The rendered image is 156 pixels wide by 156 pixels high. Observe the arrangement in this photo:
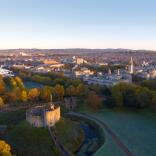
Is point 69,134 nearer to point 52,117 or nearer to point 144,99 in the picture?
point 52,117

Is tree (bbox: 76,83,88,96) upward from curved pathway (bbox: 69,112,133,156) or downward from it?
upward

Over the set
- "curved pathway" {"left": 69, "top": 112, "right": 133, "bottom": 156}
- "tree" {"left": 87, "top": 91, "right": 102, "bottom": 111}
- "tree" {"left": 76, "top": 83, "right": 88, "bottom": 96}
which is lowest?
"curved pathway" {"left": 69, "top": 112, "right": 133, "bottom": 156}

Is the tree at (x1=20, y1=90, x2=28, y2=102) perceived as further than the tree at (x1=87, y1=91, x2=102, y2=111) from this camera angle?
Yes

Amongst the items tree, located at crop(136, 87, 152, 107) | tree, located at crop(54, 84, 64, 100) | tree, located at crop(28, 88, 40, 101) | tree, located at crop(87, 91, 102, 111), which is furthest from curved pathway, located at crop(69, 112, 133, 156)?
tree, located at crop(28, 88, 40, 101)

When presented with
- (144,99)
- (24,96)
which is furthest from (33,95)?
(144,99)

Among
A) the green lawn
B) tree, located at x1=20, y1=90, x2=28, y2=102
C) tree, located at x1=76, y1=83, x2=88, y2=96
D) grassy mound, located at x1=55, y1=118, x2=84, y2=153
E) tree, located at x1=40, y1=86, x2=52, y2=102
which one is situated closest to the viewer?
the green lawn

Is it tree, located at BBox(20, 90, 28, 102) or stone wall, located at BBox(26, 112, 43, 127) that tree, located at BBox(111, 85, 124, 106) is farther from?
stone wall, located at BBox(26, 112, 43, 127)

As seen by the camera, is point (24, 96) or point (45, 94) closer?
point (24, 96)
